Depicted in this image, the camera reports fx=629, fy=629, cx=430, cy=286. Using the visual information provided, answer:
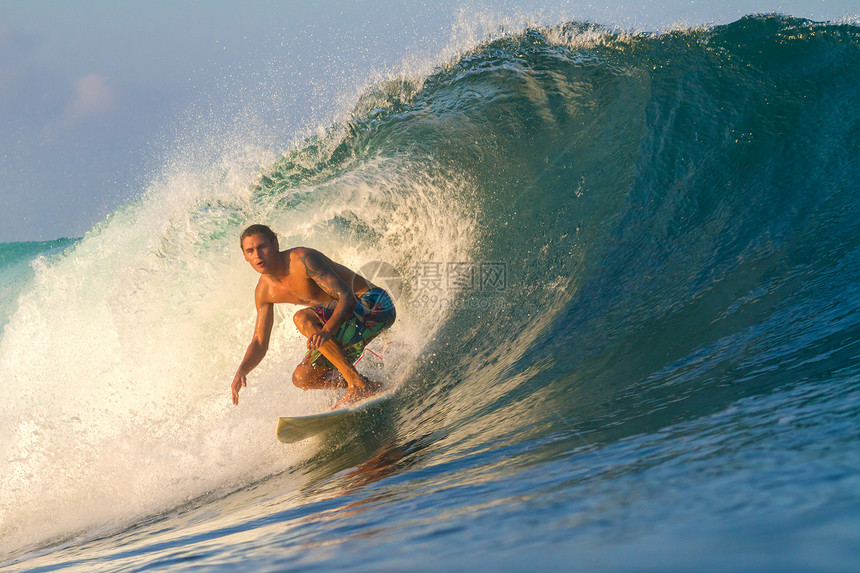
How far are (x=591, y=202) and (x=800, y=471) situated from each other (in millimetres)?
4929

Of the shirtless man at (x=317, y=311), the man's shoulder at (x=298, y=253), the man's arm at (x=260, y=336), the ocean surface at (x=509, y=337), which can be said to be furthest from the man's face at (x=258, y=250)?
the ocean surface at (x=509, y=337)

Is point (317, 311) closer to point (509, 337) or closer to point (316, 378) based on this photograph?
point (316, 378)

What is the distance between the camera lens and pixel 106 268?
20.8ft

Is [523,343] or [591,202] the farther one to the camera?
[591,202]

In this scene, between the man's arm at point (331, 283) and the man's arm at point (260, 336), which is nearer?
the man's arm at point (331, 283)

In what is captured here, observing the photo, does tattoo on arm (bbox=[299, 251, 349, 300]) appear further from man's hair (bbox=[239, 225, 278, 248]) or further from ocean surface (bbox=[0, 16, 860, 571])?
ocean surface (bbox=[0, 16, 860, 571])

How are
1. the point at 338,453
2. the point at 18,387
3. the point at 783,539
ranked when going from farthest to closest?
1. the point at 18,387
2. the point at 338,453
3. the point at 783,539

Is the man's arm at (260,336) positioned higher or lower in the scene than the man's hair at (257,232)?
lower

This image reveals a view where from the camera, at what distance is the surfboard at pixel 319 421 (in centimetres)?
396

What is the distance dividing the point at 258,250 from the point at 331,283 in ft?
1.67

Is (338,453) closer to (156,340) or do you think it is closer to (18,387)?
(156,340)

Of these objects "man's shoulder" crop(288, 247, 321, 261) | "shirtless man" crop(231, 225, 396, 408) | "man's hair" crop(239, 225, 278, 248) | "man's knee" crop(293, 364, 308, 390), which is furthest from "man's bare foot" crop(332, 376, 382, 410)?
"man's hair" crop(239, 225, 278, 248)

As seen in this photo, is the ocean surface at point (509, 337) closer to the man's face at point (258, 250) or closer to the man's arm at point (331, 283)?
the man's arm at point (331, 283)

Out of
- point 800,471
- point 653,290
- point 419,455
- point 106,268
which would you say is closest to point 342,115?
point 106,268
